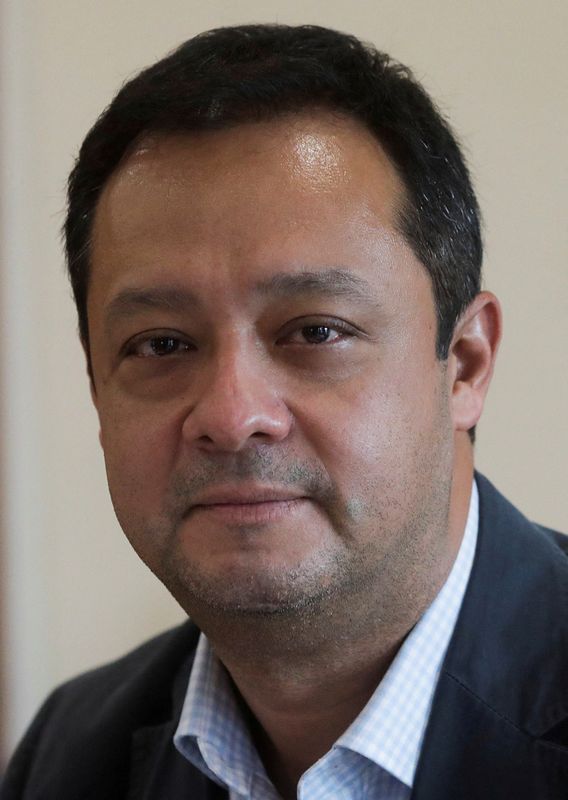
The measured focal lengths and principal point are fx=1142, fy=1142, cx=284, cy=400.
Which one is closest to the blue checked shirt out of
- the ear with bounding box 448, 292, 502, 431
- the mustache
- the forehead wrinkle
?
the ear with bounding box 448, 292, 502, 431

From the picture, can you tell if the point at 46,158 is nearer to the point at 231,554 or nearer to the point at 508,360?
the point at 508,360

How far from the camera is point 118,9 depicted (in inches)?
73.4

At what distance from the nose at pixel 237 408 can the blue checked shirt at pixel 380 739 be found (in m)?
0.30

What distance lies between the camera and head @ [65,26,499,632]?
1084mm

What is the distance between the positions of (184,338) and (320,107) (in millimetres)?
274

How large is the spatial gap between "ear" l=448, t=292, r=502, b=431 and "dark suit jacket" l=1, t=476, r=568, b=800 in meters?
0.12

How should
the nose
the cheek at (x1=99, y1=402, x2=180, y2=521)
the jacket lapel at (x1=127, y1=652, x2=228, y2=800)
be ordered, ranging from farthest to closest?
the jacket lapel at (x1=127, y1=652, x2=228, y2=800)
the cheek at (x1=99, y1=402, x2=180, y2=521)
the nose

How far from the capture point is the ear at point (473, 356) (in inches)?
48.8

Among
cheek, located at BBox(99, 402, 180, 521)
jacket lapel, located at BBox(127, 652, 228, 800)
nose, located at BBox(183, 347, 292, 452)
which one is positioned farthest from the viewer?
jacket lapel, located at BBox(127, 652, 228, 800)

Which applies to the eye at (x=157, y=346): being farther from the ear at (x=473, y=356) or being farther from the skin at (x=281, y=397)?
the ear at (x=473, y=356)

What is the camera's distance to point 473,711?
1.14 meters

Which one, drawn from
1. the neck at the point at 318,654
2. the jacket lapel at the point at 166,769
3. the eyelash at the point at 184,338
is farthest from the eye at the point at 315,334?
the jacket lapel at the point at 166,769

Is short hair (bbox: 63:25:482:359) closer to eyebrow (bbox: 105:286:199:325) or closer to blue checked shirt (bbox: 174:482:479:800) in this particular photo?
eyebrow (bbox: 105:286:199:325)

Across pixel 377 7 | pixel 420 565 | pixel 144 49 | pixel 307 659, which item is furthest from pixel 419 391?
pixel 144 49
